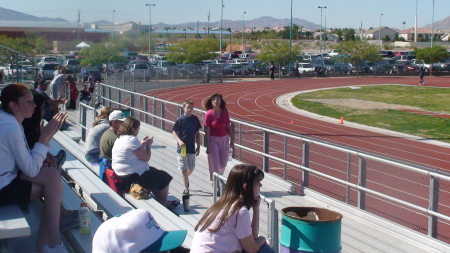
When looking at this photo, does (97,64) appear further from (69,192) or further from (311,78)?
(69,192)

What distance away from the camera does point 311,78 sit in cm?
6062

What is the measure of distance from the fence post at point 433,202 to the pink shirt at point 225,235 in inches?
144

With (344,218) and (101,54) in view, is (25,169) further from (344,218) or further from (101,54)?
(101,54)

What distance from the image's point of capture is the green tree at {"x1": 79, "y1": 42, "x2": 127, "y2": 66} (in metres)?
58.2

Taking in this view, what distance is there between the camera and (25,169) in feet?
14.9

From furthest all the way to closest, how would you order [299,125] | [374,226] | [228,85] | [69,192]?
[228,85], [299,125], [374,226], [69,192]

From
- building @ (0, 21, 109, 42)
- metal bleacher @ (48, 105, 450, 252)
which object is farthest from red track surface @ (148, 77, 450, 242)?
building @ (0, 21, 109, 42)

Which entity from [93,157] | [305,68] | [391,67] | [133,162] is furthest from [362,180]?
[391,67]

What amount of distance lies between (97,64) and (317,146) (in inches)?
2016

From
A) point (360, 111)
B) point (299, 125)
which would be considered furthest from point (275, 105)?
point (299, 125)

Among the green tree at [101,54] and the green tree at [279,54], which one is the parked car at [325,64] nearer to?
the green tree at [279,54]

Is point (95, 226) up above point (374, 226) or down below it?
above

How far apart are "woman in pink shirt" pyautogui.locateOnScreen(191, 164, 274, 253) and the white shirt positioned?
122 inches

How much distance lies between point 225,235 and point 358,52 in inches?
2472
